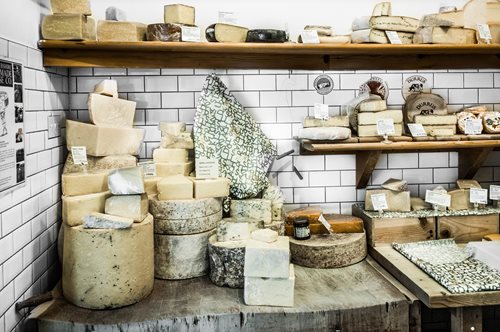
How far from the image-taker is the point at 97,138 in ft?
8.74

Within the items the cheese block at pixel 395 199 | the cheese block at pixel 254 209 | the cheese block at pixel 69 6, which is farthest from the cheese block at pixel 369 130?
the cheese block at pixel 69 6

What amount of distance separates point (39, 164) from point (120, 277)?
76 centimetres

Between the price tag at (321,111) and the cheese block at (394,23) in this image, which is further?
the price tag at (321,111)

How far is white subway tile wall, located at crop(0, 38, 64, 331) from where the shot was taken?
6.92ft

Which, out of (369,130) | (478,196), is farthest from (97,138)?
(478,196)

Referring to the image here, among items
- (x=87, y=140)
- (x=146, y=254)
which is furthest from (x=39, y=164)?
(x=146, y=254)

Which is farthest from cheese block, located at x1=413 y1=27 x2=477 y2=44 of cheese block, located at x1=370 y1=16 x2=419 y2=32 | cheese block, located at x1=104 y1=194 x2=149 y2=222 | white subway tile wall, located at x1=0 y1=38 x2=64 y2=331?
white subway tile wall, located at x1=0 y1=38 x2=64 y2=331

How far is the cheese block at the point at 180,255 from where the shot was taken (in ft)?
8.61

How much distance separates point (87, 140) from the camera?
267cm

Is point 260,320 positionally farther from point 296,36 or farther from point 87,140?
point 296,36

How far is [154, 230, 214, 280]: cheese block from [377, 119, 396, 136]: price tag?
47.9 inches

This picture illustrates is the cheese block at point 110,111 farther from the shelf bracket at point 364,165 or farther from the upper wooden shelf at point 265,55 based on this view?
the shelf bracket at point 364,165

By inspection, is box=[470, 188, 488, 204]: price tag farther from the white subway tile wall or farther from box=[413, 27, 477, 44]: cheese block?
the white subway tile wall

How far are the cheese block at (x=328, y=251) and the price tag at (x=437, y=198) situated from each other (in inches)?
22.6
